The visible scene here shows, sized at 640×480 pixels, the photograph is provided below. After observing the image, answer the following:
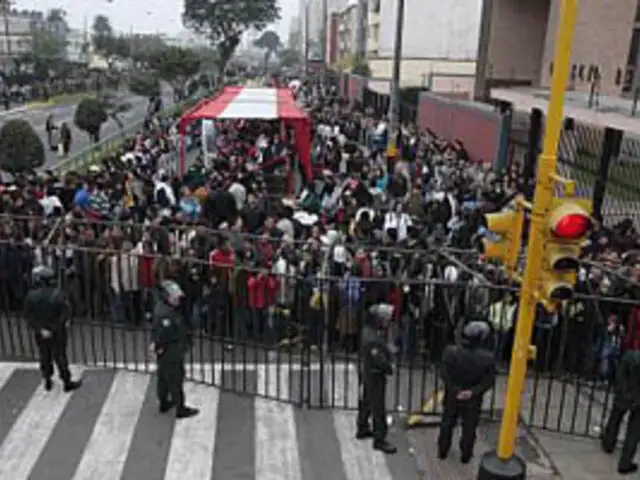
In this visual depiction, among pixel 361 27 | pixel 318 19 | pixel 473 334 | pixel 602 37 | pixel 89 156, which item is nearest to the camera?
pixel 473 334

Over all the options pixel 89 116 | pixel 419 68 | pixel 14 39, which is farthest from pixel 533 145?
pixel 14 39

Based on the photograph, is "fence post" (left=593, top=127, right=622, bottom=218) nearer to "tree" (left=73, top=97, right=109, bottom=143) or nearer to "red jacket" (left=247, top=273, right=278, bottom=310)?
"red jacket" (left=247, top=273, right=278, bottom=310)

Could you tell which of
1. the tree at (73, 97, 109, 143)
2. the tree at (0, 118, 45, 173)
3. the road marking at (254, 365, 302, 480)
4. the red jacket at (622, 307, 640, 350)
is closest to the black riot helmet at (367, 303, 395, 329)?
the road marking at (254, 365, 302, 480)

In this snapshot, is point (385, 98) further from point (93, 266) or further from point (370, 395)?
point (370, 395)

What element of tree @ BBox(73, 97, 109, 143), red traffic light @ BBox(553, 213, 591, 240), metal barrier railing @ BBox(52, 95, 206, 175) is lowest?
metal barrier railing @ BBox(52, 95, 206, 175)

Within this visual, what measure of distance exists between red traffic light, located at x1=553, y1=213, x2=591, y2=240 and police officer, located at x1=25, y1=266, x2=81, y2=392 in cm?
511

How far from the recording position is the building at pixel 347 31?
8956 centimetres

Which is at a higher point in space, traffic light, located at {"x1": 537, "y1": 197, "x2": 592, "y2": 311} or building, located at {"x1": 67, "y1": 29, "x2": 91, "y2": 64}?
traffic light, located at {"x1": 537, "y1": 197, "x2": 592, "y2": 311}

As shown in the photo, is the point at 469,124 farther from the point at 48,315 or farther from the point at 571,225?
the point at 571,225

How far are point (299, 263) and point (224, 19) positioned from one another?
6704cm

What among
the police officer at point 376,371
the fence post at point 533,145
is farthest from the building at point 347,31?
the police officer at point 376,371

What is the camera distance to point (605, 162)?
1332 centimetres

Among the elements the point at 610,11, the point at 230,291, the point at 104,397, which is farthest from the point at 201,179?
the point at 610,11

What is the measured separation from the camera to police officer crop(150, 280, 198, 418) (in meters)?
6.98
